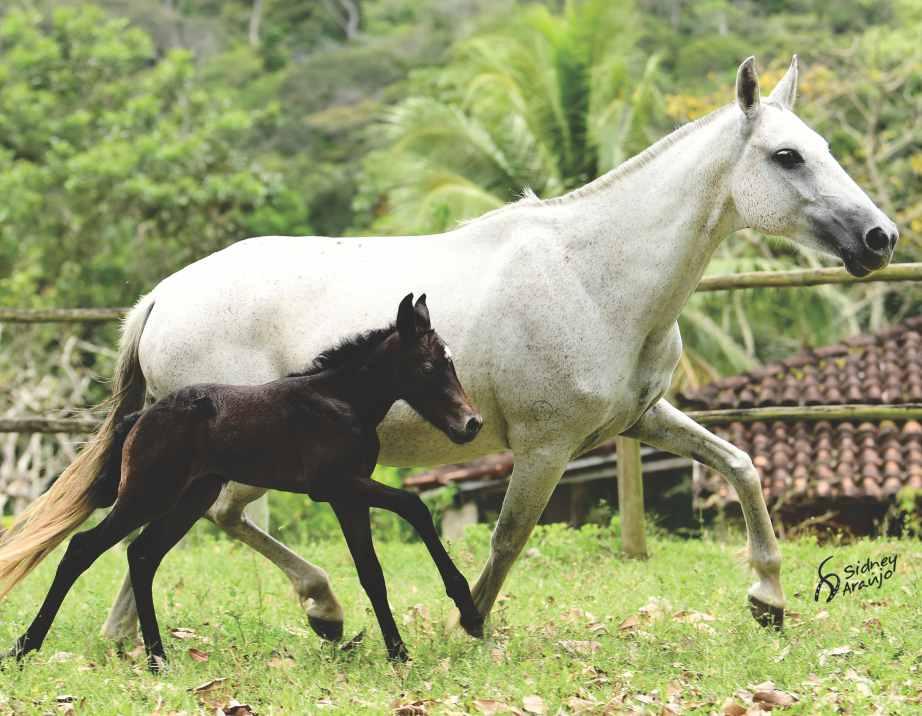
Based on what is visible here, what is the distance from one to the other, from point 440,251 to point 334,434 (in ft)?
3.60

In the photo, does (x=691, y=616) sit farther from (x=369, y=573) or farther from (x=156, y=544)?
(x=156, y=544)

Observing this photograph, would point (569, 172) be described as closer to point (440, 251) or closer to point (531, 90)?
point (531, 90)

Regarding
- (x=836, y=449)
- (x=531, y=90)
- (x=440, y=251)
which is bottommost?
(x=836, y=449)

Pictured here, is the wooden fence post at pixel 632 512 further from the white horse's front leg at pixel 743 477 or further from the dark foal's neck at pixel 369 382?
the dark foal's neck at pixel 369 382

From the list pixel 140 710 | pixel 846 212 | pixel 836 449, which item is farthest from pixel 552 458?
pixel 836 449

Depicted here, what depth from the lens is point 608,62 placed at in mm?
23875

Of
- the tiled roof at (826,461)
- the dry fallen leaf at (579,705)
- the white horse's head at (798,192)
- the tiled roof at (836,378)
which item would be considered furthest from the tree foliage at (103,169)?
the dry fallen leaf at (579,705)

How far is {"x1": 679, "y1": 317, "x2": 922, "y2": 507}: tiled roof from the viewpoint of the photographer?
40.9 feet

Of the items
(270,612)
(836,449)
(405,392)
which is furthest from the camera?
(836,449)

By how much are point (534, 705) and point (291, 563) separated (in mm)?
1495

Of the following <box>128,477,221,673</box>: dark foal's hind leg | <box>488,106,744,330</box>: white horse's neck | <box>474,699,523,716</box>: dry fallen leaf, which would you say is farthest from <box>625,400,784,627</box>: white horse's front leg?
<box>128,477,221,673</box>: dark foal's hind leg

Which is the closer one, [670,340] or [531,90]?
[670,340]

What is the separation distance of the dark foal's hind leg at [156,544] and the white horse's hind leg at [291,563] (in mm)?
Result: 500

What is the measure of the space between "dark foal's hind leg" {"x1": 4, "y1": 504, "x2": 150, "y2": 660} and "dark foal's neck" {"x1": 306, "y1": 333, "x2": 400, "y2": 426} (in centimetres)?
86
